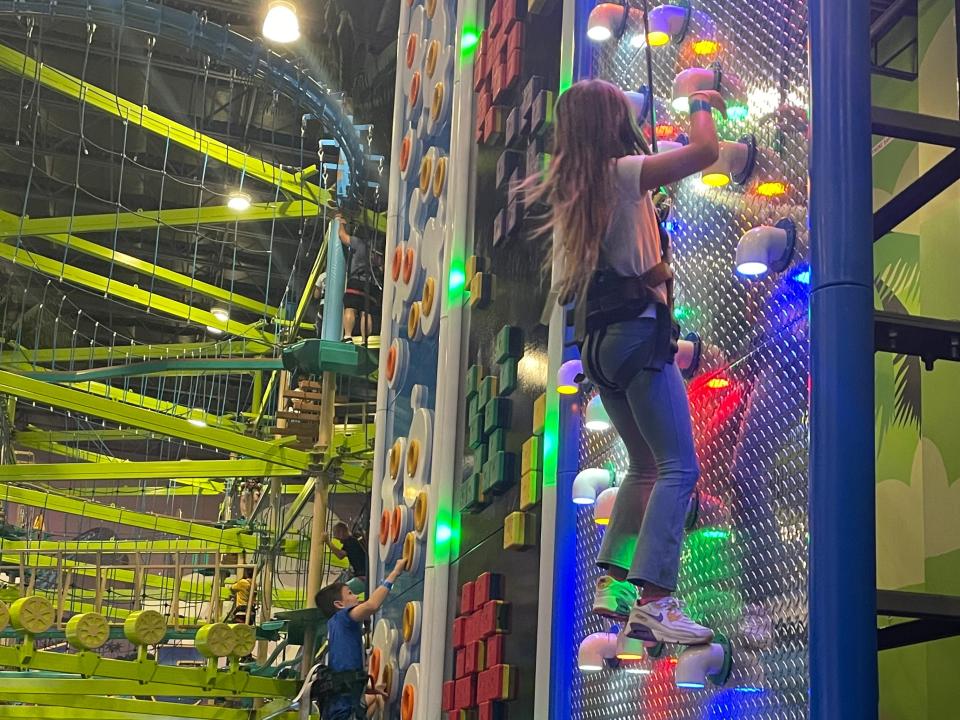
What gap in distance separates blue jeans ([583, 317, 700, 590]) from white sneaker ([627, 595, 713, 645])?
0.17ft

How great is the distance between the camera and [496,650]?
4.97 metres

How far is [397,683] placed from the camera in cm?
680

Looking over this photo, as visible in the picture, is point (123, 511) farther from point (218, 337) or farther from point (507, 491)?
point (507, 491)

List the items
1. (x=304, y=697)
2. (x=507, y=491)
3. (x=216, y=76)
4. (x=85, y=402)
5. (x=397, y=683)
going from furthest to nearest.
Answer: (x=216, y=76) < (x=85, y=402) < (x=304, y=697) < (x=397, y=683) < (x=507, y=491)

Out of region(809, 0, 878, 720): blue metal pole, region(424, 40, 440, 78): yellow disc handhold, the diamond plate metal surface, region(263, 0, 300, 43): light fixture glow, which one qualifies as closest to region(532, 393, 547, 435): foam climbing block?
the diamond plate metal surface

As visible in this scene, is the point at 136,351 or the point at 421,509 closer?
the point at 421,509

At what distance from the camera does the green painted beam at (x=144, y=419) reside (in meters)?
11.6

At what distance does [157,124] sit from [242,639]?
5.83m

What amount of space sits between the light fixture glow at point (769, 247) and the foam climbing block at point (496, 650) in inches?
87.5

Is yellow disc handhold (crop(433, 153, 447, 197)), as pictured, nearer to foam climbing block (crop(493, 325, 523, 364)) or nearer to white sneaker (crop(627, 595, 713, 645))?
foam climbing block (crop(493, 325, 523, 364))

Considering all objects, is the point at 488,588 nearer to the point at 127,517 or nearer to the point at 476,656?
the point at 476,656

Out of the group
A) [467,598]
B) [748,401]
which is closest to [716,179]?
[748,401]

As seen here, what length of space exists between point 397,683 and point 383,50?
9.28m

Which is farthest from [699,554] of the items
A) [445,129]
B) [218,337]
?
[218,337]
